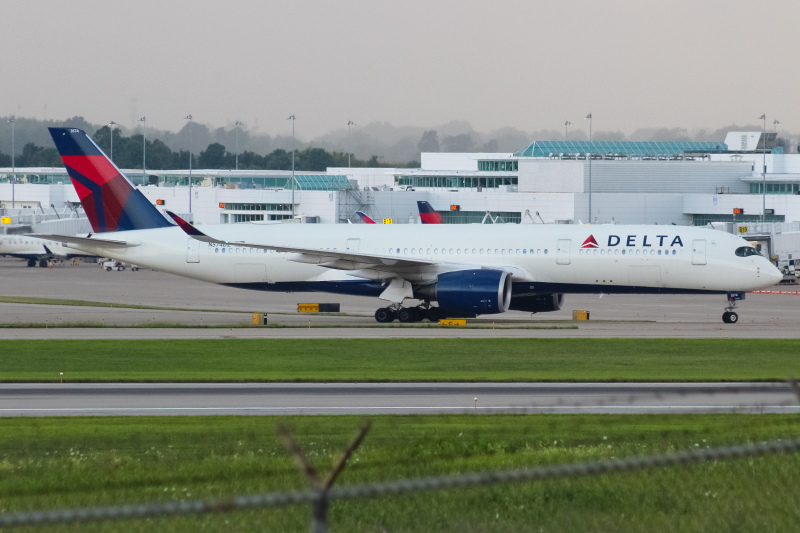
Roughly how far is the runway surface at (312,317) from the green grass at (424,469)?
2009 centimetres

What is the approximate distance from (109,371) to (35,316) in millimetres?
21276

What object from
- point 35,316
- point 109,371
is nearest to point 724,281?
point 109,371

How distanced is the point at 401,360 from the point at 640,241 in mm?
16460

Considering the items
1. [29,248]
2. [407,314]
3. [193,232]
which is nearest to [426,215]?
[407,314]

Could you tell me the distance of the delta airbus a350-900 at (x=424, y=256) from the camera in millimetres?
44094

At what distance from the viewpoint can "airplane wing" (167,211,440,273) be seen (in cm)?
4450

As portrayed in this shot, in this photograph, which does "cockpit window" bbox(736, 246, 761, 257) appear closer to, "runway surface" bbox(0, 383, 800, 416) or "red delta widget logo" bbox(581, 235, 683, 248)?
"red delta widget logo" bbox(581, 235, 683, 248)

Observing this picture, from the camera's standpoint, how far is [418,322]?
155 ft

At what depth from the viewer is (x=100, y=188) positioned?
48.0 metres

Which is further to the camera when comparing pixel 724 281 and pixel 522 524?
pixel 724 281

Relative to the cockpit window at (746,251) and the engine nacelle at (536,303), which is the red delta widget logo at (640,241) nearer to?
the cockpit window at (746,251)

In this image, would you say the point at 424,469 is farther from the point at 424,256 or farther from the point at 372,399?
the point at 424,256

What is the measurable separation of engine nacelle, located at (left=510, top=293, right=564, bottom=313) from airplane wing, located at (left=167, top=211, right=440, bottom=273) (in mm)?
4674

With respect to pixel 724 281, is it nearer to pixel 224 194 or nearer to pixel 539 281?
pixel 539 281
